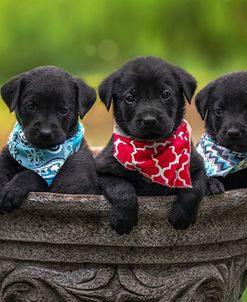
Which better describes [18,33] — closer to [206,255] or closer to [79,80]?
[79,80]

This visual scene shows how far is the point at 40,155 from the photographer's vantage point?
132 inches

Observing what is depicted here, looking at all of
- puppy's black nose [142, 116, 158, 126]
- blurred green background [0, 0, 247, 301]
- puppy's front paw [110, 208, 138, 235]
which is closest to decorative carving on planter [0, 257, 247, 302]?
puppy's front paw [110, 208, 138, 235]

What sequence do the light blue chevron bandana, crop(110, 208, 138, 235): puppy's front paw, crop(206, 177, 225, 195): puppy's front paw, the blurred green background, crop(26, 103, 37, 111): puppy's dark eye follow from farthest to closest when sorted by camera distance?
1. the blurred green background
2. the light blue chevron bandana
3. crop(26, 103, 37, 111): puppy's dark eye
4. crop(206, 177, 225, 195): puppy's front paw
5. crop(110, 208, 138, 235): puppy's front paw

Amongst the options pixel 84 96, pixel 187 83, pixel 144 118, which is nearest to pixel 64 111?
pixel 84 96

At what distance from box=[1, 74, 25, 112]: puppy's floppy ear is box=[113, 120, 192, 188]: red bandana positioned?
466mm

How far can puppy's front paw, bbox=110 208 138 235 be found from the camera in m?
2.90

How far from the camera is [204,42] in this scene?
9055 millimetres

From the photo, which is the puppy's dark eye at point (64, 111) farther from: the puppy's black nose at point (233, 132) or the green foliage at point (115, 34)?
the green foliage at point (115, 34)

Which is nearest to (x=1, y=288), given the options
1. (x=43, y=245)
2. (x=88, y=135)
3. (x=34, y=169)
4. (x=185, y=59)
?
(x=43, y=245)

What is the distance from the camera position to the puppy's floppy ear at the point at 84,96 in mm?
3358

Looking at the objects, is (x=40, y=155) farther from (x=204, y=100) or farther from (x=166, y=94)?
(x=204, y=100)

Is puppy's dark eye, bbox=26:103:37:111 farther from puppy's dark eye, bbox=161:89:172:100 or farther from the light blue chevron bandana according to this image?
the light blue chevron bandana

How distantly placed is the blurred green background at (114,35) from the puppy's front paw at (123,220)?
5.47m

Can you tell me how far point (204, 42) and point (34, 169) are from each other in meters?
6.03
